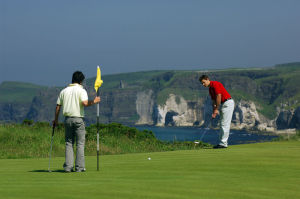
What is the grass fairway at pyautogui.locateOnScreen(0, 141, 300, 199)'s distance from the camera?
342 inches

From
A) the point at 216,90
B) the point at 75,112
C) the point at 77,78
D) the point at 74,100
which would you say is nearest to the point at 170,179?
the point at 75,112

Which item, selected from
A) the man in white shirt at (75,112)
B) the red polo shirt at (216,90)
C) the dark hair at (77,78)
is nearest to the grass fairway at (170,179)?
the man in white shirt at (75,112)

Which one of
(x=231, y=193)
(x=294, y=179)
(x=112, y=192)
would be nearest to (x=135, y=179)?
(x=112, y=192)

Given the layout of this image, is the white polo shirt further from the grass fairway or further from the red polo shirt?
the red polo shirt

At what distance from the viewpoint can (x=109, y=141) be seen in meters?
28.3

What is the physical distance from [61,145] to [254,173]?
1523cm

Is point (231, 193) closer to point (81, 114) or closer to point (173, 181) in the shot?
point (173, 181)

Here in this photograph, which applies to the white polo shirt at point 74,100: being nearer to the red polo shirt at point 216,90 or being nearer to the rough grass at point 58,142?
the red polo shirt at point 216,90

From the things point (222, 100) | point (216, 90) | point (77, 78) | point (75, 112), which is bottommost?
point (75, 112)

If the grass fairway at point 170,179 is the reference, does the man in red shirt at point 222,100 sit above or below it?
above

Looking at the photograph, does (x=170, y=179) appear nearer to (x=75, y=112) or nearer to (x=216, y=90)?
(x=75, y=112)

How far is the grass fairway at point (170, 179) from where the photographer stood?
28.5ft

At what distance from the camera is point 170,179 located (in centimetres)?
1034

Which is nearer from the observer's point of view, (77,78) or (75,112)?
(75,112)
